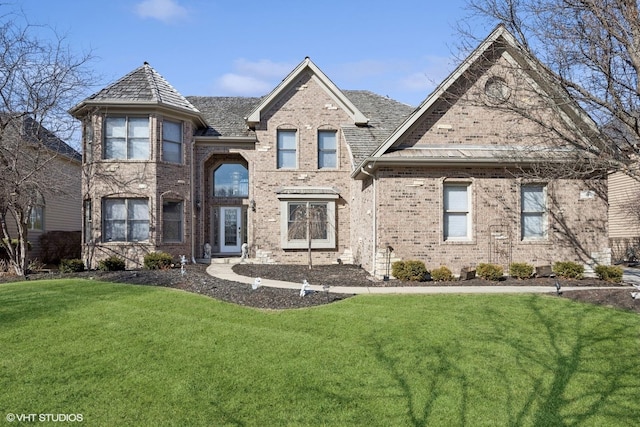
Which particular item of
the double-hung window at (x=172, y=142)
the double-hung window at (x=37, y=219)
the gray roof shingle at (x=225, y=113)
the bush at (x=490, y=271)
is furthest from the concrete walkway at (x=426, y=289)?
the double-hung window at (x=37, y=219)

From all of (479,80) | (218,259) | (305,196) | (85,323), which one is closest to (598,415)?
(85,323)

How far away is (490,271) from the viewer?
39.6 ft

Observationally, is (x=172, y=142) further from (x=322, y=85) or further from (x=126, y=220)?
(x=322, y=85)

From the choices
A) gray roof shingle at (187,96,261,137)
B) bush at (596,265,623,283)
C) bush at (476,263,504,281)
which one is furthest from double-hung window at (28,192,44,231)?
bush at (596,265,623,283)

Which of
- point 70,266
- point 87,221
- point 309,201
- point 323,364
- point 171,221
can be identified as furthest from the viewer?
point 309,201

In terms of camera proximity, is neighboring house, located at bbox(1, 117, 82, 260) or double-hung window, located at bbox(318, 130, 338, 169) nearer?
neighboring house, located at bbox(1, 117, 82, 260)

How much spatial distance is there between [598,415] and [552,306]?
427 cm

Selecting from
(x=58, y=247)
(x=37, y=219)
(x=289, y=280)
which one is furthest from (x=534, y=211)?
(x=37, y=219)

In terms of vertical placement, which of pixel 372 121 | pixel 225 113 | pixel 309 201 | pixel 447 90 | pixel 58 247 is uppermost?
pixel 225 113

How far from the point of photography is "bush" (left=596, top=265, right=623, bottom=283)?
466 inches

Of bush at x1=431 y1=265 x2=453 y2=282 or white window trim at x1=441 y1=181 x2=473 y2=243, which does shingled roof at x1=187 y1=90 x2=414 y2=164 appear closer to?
white window trim at x1=441 y1=181 x2=473 y2=243

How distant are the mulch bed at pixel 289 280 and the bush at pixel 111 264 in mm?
1079

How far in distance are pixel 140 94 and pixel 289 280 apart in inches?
364

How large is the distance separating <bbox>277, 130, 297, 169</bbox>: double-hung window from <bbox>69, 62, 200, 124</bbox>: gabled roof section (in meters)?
3.60
